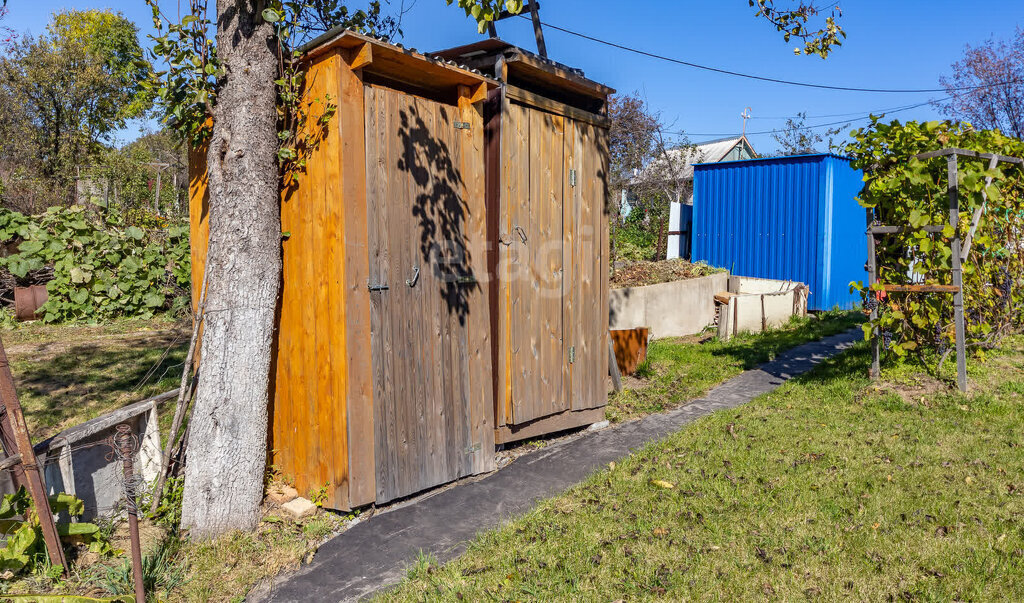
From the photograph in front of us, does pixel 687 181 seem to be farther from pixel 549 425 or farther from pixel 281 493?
pixel 281 493

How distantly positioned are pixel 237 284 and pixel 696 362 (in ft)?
20.1

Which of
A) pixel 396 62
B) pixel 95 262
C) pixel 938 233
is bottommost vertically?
pixel 95 262

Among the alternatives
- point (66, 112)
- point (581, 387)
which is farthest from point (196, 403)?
point (66, 112)

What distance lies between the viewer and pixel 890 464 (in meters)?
4.40

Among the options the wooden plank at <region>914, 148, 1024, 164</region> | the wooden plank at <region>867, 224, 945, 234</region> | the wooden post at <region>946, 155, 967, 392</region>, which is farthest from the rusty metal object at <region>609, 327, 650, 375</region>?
the wooden plank at <region>914, 148, 1024, 164</region>

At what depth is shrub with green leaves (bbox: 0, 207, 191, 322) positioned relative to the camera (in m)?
10.2

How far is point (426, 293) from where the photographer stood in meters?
4.28

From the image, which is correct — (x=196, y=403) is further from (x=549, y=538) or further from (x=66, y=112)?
(x=66, y=112)

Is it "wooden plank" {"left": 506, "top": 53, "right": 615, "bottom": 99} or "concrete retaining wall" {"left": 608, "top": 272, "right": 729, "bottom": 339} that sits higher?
"wooden plank" {"left": 506, "top": 53, "right": 615, "bottom": 99}

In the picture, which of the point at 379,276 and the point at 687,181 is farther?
the point at 687,181

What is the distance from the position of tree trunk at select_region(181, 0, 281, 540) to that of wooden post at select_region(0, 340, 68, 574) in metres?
0.71

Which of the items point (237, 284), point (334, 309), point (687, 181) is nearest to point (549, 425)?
point (334, 309)

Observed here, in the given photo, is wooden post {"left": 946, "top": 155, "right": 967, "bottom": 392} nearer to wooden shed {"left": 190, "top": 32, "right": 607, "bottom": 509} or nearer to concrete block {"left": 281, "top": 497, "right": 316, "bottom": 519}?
wooden shed {"left": 190, "top": 32, "right": 607, "bottom": 509}

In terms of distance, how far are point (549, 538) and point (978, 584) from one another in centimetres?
198
